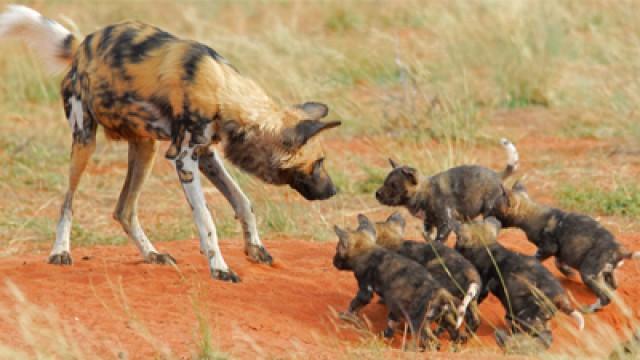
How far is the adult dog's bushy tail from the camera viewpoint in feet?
23.5

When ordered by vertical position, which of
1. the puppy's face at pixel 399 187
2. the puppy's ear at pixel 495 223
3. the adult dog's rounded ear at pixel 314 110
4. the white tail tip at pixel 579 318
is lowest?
the puppy's face at pixel 399 187

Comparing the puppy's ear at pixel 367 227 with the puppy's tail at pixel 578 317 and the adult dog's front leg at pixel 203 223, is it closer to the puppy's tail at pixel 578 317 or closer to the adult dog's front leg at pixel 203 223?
the adult dog's front leg at pixel 203 223

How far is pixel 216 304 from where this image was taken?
5.95 meters

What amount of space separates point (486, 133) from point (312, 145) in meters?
4.36

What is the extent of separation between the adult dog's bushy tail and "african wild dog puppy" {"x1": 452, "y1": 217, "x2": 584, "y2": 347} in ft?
8.64

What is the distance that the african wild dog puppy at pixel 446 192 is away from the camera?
7.26 meters

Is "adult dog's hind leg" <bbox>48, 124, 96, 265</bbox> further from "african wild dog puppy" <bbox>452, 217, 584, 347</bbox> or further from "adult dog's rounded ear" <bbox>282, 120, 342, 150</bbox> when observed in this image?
"african wild dog puppy" <bbox>452, 217, 584, 347</bbox>

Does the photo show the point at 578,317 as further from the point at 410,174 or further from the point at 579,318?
the point at 410,174

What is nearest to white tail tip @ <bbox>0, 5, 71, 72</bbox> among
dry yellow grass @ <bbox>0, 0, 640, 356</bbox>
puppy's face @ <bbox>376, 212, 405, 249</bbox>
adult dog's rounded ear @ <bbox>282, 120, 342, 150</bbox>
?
dry yellow grass @ <bbox>0, 0, 640, 356</bbox>

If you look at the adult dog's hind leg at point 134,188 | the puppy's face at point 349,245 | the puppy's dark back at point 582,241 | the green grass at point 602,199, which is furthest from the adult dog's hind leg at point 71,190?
the green grass at point 602,199

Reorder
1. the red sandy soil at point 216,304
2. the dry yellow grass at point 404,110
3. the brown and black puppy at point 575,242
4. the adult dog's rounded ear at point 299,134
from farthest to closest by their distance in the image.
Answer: the dry yellow grass at point 404,110 → the adult dog's rounded ear at point 299,134 → the brown and black puppy at point 575,242 → the red sandy soil at point 216,304

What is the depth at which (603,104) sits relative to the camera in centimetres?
1110

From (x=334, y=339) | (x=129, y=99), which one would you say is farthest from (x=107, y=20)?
(x=334, y=339)

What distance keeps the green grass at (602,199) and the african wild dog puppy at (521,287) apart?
8.04 ft
